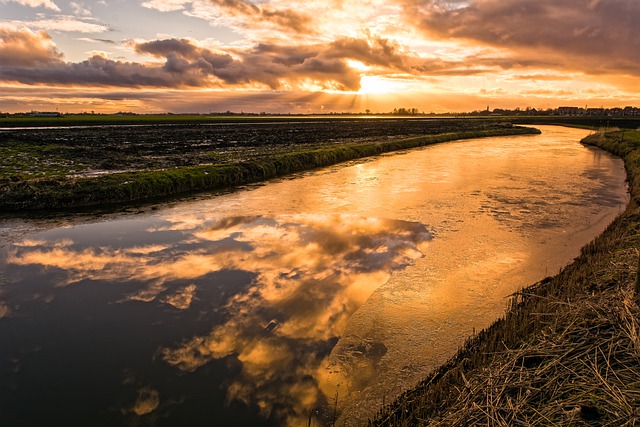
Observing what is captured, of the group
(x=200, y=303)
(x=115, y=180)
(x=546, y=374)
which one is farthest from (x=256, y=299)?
(x=115, y=180)

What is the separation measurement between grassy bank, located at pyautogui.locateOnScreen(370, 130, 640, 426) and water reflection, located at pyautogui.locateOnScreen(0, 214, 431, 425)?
6.22 feet

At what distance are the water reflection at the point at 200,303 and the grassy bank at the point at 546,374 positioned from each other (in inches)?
74.7

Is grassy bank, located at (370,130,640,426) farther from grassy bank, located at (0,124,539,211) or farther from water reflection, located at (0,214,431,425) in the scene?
grassy bank, located at (0,124,539,211)

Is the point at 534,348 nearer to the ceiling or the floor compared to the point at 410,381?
nearer to the ceiling

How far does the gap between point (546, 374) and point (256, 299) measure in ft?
22.3

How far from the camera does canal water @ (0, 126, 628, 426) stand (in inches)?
267

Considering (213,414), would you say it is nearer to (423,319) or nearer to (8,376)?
(8,376)

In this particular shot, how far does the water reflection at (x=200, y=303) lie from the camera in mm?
7004

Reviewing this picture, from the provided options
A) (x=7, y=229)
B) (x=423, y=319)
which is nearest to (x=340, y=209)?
(x=423, y=319)

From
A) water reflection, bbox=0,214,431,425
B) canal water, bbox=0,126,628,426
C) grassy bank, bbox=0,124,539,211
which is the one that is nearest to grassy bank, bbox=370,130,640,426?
canal water, bbox=0,126,628,426

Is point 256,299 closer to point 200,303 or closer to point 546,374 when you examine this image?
point 200,303

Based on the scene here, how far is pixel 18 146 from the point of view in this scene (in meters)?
38.6

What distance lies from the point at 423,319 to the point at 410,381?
87.7 inches

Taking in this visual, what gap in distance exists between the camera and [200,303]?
10.0 m
